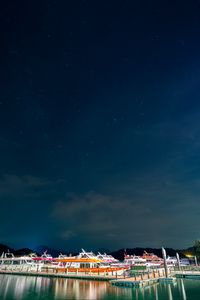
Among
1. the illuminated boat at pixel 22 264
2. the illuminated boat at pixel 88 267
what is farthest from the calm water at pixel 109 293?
the illuminated boat at pixel 22 264

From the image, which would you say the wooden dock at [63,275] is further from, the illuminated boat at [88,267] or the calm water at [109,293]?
the calm water at [109,293]

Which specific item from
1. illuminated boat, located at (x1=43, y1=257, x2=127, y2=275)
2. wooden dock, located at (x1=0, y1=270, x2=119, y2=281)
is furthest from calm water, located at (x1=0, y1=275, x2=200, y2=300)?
illuminated boat, located at (x1=43, y1=257, x2=127, y2=275)

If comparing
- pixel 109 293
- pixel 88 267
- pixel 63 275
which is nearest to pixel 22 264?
pixel 63 275

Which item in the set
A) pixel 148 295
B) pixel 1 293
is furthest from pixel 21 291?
pixel 148 295

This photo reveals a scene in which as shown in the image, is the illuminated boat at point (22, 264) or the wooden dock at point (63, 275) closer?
the wooden dock at point (63, 275)

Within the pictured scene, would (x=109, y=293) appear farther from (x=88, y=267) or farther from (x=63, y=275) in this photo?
(x=88, y=267)

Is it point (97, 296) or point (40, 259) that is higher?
point (40, 259)

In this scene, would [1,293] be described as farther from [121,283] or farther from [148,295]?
[148,295]

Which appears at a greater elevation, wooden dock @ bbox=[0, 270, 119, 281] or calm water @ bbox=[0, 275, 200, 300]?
wooden dock @ bbox=[0, 270, 119, 281]

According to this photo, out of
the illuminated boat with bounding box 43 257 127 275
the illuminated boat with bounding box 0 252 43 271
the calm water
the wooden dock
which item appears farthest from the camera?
the illuminated boat with bounding box 0 252 43 271

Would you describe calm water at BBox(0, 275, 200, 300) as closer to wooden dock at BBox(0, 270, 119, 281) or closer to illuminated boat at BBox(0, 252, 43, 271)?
wooden dock at BBox(0, 270, 119, 281)

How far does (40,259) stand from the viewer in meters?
74.9

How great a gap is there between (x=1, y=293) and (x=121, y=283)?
18549mm

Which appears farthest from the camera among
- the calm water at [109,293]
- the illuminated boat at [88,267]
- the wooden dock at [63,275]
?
the illuminated boat at [88,267]
